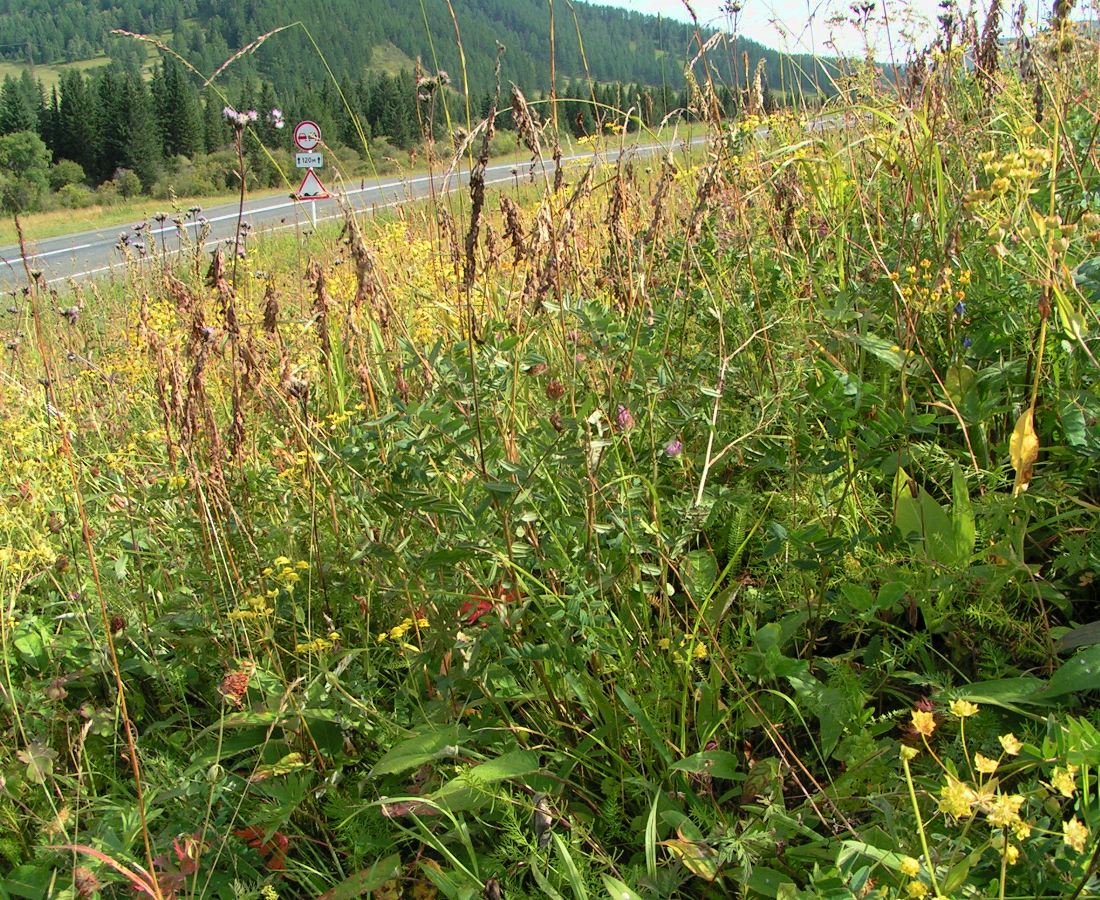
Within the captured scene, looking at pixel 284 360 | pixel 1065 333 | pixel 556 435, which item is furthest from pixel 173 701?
pixel 1065 333

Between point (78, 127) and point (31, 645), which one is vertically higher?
point (78, 127)

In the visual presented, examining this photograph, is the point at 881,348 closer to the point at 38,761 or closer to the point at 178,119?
the point at 38,761

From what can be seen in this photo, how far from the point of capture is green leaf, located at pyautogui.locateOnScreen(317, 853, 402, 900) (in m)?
1.25

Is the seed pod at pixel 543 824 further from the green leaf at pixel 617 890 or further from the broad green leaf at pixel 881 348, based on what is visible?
the broad green leaf at pixel 881 348

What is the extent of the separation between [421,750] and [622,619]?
1.32ft

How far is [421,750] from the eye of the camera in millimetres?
1275

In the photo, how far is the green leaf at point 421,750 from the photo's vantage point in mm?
1249

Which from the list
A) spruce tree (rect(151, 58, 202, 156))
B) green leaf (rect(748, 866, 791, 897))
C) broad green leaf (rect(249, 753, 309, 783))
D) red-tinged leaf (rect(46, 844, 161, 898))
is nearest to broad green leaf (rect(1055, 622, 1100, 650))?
green leaf (rect(748, 866, 791, 897))

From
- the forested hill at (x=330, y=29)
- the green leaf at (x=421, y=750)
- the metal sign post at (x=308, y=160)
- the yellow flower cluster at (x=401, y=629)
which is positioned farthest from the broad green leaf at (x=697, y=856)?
the forested hill at (x=330, y=29)

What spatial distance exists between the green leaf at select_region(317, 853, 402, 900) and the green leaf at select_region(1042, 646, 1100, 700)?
0.99 meters

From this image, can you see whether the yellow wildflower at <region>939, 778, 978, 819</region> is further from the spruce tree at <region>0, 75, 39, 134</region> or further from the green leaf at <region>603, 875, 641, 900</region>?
the spruce tree at <region>0, 75, 39, 134</region>

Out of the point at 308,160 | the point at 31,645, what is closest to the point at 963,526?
the point at 31,645

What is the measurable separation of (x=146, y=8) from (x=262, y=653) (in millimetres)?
177880

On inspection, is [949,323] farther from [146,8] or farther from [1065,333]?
[146,8]
